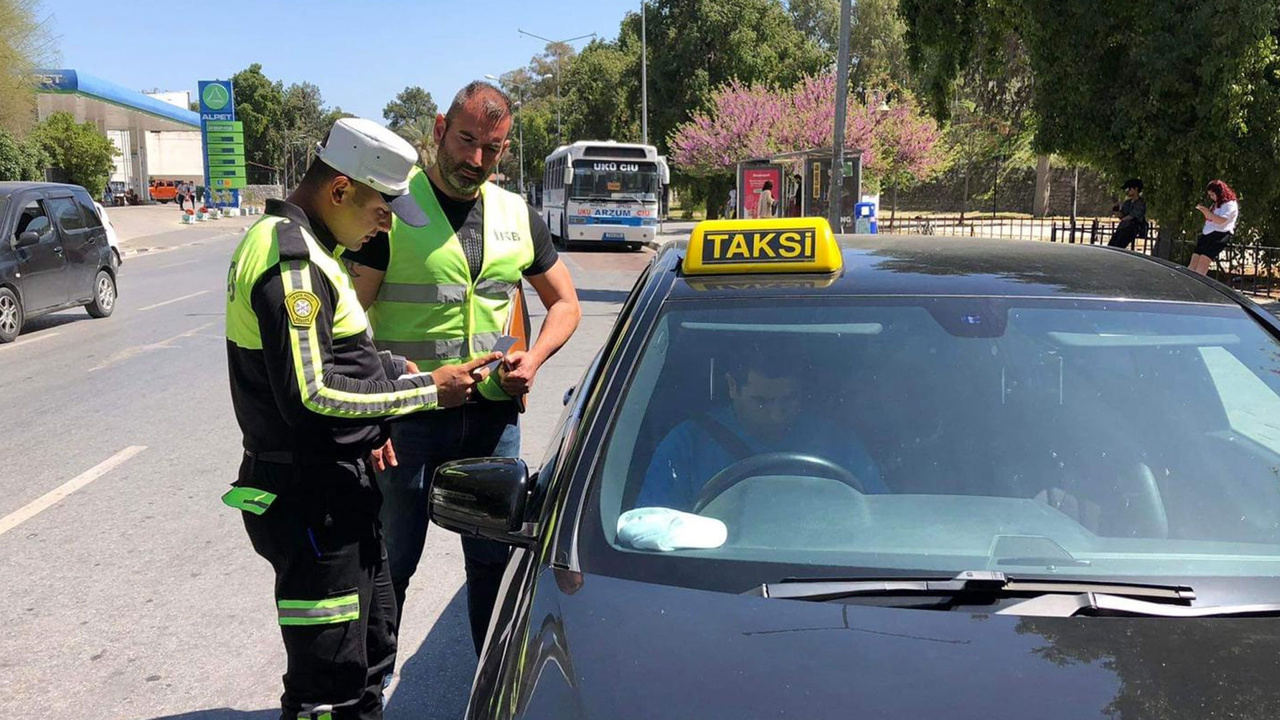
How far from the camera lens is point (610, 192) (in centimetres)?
2736

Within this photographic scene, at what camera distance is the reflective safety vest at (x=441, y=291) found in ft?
9.88

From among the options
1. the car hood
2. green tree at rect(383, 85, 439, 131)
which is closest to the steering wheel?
the car hood

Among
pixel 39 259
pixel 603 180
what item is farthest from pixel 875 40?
pixel 39 259

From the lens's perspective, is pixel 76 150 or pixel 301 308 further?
pixel 76 150

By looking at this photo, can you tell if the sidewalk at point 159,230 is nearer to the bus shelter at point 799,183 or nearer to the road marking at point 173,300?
the road marking at point 173,300

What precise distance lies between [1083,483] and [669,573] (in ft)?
3.13

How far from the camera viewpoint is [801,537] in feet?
6.88

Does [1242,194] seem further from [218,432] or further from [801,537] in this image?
[801,537]

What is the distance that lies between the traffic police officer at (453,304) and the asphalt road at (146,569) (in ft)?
1.94

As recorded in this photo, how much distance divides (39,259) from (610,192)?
16909 mm

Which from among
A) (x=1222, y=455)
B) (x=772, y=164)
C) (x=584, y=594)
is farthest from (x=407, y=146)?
(x=772, y=164)

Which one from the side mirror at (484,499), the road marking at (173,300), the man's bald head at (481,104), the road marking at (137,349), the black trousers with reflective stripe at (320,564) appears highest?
the man's bald head at (481,104)

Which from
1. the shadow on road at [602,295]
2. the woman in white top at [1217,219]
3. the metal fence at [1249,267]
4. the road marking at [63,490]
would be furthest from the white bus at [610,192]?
the road marking at [63,490]

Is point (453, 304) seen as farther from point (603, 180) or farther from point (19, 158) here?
point (19, 158)
